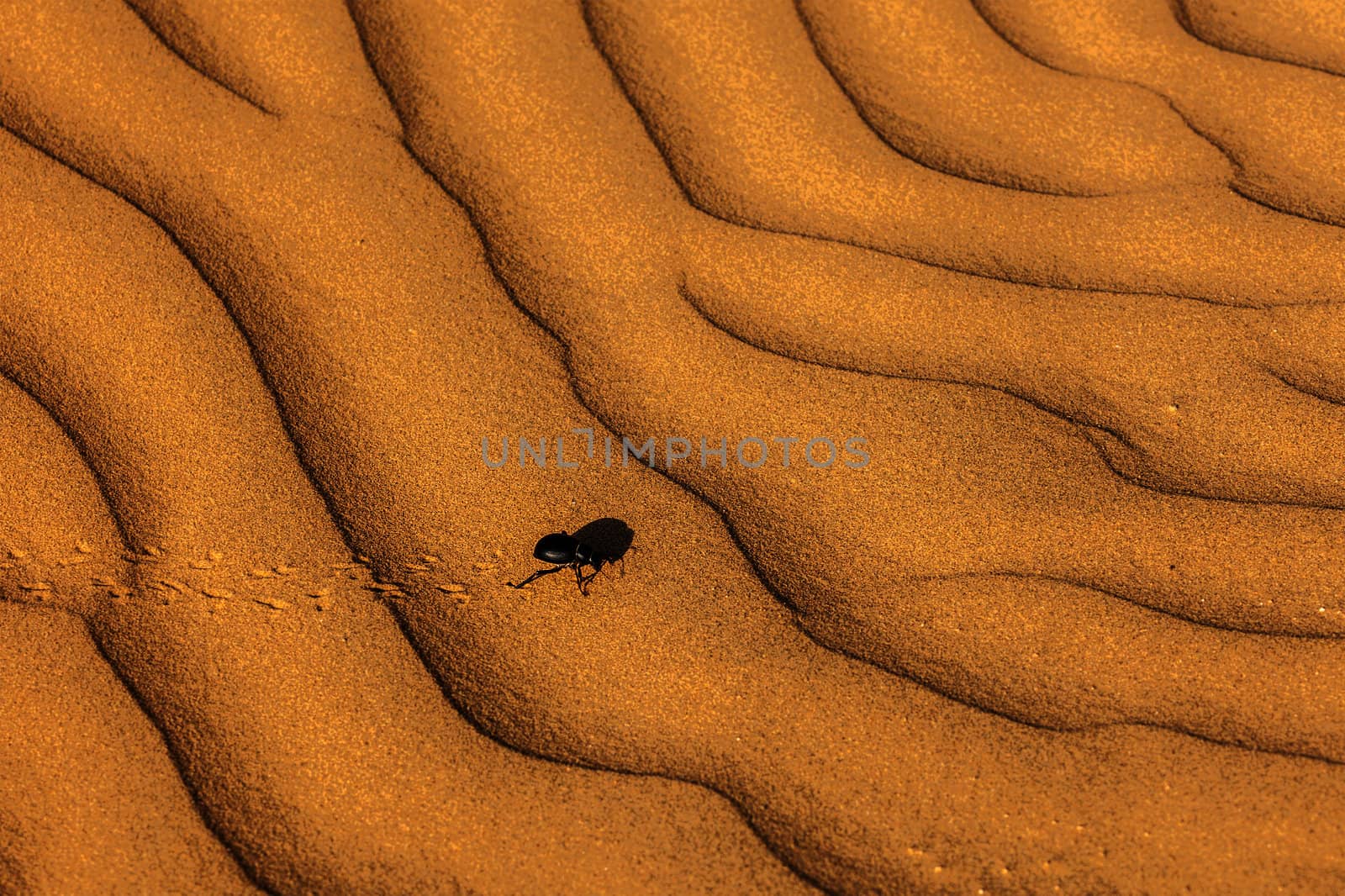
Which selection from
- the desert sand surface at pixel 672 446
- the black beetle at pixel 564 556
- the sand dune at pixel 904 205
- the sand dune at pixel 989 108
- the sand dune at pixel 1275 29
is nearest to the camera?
the desert sand surface at pixel 672 446

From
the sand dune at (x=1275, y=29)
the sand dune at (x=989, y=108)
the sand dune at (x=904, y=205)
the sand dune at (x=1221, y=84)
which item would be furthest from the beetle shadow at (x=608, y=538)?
the sand dune at (x=1275, y=29)

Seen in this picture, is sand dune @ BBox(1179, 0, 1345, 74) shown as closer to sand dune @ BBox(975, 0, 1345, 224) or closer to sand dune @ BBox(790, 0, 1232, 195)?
sand dune @ BBox(975, 0, 1345, 224)

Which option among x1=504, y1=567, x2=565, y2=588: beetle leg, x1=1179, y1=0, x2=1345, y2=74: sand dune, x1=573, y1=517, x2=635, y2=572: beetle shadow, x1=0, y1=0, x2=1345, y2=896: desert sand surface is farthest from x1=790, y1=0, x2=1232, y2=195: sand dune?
x1=504, y1=567, x2=565, y2=588: beetle leg

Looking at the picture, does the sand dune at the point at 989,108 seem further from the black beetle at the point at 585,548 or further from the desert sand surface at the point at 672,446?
the black beetle at the point at 585,548

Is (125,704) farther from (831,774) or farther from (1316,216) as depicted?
(1316,216)

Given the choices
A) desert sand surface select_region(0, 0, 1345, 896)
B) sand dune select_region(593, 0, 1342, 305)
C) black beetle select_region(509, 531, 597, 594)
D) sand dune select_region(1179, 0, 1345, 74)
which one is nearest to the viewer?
desert sand surface select_region(0, 0, 1345, 896)

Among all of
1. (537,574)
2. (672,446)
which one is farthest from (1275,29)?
(537,574)

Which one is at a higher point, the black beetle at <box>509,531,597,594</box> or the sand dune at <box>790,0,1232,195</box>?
the sand dune at <box>790,0,1232,195</box>

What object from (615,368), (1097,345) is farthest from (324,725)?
(1097,345)
